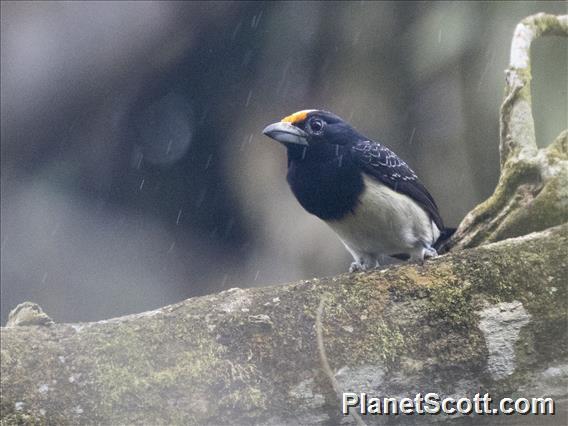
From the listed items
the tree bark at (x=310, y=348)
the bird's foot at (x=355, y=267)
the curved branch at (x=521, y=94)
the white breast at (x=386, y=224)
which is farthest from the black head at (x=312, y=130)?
the tree bark at (x=310, y=348)

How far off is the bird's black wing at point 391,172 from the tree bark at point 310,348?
1.13 metres

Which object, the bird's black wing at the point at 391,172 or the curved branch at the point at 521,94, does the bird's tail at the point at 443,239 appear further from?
the curved branch at the point at 521,94

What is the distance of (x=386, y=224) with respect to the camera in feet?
10.8

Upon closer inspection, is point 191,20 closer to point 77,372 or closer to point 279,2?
point 279,2

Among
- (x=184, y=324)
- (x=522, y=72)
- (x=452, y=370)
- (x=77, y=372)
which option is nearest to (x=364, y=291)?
(x=452, y=370)

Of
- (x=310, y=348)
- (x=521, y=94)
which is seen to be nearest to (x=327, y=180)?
(x=521, y=94)

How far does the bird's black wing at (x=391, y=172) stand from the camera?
3.33 metres

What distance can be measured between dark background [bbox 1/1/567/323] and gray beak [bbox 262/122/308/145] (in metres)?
0.74

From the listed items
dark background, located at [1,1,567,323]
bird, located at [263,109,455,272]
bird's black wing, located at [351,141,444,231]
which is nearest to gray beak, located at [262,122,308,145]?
bird, located at [263,109,455,272]

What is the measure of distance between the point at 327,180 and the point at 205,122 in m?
1.06

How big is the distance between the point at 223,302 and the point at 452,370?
2.01ft

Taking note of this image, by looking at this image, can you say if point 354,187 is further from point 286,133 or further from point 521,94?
point 521,94

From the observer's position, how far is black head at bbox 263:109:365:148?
3.27 meters

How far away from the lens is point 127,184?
3850 mm
